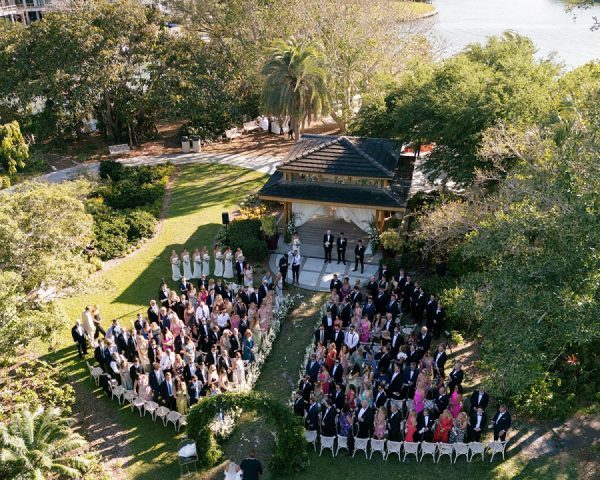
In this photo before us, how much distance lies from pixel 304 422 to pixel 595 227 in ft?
26.0

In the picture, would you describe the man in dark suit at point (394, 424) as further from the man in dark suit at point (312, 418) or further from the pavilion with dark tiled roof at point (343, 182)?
the pavilion with dark tiled roof at point (343, 182)

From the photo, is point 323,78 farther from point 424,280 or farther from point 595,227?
point 595,227

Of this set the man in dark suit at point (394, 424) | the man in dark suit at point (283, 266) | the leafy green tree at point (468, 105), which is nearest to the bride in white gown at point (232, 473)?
the man in dark suit at point (394, 424)

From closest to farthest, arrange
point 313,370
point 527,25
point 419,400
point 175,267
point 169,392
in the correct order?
1. point 419,400
2. point 169,392
3. point 313,370
4. point 175,267
5. point 527,25

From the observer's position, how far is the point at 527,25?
281 ft

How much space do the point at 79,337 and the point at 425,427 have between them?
10532 mm

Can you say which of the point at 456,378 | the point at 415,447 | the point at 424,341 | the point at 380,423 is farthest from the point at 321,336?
the point at 415,447

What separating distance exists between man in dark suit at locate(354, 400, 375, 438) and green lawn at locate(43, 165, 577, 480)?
0.65 meters

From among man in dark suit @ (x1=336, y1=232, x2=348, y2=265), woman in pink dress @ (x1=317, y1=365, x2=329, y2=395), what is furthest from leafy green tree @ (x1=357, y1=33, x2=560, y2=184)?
Answer: woman in pink dress @ (x1=317, y1=365, x2=329, y2=395)

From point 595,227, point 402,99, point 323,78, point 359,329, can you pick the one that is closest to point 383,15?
point 323,78

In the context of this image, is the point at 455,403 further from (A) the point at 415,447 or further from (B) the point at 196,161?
(B) the point at 196,161

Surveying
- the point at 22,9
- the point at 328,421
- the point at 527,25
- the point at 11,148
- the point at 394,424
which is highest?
the point at 22,9

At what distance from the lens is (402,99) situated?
2805 cm

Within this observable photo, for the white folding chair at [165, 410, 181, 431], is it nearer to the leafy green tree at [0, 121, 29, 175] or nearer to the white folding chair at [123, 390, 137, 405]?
the white folding chair at [123, 390, 137, 405]
